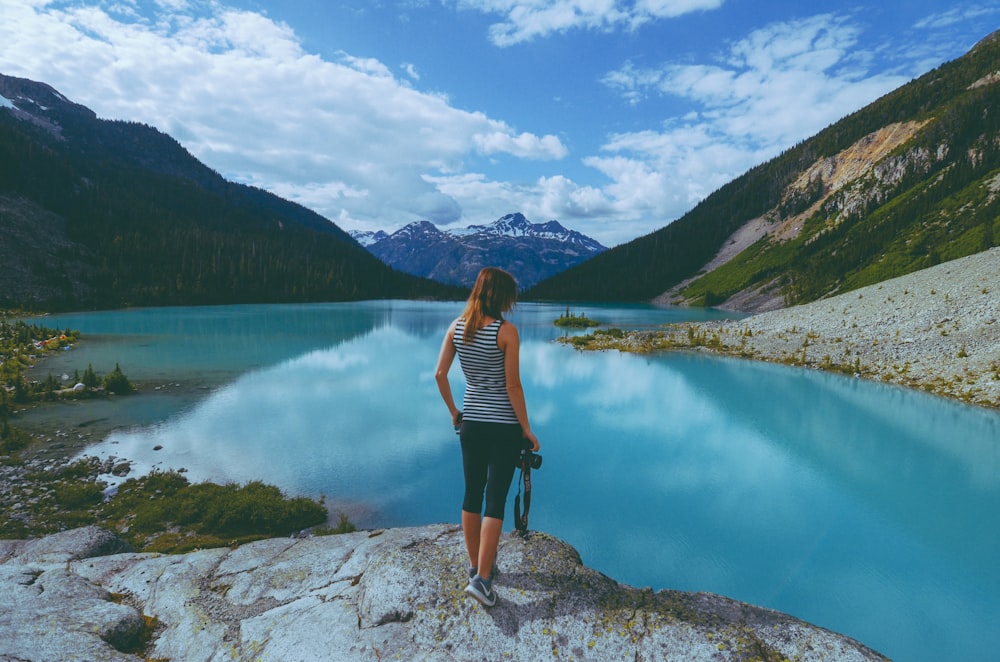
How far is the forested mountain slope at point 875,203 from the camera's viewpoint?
8850 centimetres

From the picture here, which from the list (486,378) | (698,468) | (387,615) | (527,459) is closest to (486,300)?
(486,378)

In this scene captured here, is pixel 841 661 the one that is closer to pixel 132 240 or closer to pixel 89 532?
pixel 89 532

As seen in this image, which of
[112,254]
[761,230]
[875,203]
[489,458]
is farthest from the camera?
[761,230]

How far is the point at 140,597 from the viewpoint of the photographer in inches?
222

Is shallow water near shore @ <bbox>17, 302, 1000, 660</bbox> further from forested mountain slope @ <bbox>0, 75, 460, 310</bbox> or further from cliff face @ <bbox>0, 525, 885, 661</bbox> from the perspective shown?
forested mountain slope @ <bbox>0, 75, 460, 310</bbox>

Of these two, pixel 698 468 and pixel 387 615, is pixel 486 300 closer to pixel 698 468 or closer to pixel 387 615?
pixel 387 615

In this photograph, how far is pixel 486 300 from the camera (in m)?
4.85

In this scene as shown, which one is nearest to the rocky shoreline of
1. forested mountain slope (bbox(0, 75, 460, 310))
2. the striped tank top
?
the striped tank top

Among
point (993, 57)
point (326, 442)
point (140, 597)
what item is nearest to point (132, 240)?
point (326, 442)

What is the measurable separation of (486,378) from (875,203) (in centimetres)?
15999

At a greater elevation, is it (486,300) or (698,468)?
(486,300)

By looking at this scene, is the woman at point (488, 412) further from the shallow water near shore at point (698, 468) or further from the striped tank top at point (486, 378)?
the shallow water near shore at point (698, 468)

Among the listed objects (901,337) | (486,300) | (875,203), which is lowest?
(901,337)

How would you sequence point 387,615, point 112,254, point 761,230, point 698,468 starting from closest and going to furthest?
1. point 387,615
2. point 698,468
3. point 112,254
4. point 761,230
